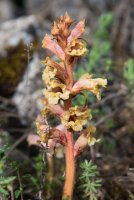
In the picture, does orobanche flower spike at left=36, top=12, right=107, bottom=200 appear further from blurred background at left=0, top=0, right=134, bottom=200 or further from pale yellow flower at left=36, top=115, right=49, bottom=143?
blurred background at left=0, top=0, right=134, bottom=200

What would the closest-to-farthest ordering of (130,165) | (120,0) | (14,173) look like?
(14,173), (130,165), (120,0)

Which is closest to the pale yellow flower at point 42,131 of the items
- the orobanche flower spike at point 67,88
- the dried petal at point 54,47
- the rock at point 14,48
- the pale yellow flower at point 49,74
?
the orobanche flower spike at point 67,88

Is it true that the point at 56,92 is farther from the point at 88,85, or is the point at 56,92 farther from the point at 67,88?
the point at 88,85

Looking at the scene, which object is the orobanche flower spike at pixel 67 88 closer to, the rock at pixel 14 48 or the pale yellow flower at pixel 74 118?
the pale yellow flower at pixel 74 118

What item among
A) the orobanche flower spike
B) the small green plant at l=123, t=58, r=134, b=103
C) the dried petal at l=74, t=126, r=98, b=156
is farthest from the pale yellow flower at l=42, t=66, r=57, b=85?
the small green plant at l=123, t=58, r=134, b=103

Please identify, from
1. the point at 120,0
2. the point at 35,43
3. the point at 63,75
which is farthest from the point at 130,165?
the point at 120,0

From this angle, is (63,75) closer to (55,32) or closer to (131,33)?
(55,32)

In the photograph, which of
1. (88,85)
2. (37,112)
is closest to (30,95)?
(37,112)
